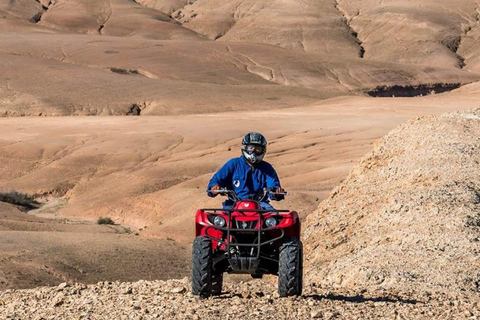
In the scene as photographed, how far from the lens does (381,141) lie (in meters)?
19.3

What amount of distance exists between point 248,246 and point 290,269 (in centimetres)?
43

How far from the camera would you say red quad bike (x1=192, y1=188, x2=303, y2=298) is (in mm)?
7863

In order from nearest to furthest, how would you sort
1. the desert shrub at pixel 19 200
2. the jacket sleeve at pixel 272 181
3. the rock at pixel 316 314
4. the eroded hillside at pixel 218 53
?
the rock at pixel 316 314 → the jacket sleeve at pixel 272 181 → the desert shrub at pixel 19 200 → the eroded hillside at pixel 218 53

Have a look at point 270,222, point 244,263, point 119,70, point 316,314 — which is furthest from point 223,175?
point 119,70

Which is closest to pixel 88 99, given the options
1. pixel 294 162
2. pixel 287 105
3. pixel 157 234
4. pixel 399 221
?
pixel 287 105

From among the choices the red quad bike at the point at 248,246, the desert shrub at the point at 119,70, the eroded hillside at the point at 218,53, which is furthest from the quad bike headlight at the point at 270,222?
the desert shrub at the point at 119,70

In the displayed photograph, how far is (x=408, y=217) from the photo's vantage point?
12.2 meters

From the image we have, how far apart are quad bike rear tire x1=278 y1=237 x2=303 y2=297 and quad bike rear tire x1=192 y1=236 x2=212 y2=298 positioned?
2.14ft

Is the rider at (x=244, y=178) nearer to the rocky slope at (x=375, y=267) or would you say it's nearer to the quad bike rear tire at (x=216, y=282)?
the quad bike rear tire at (x=216, y=282)

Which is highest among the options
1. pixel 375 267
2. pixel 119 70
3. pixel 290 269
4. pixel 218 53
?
pixel 290 269

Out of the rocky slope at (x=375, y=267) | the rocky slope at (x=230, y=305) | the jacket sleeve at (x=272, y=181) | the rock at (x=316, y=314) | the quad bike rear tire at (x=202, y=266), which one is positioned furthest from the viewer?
the jacket sleeve at (x=272, y=181)

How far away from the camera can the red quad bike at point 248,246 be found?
7863 mm

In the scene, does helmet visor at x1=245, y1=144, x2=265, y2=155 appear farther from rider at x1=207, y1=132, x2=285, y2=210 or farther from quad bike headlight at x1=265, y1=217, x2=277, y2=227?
quad bike headlight at x1=265, y1=217, x2=277, y2=227

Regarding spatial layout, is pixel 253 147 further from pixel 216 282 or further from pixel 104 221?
pixel 104 221
